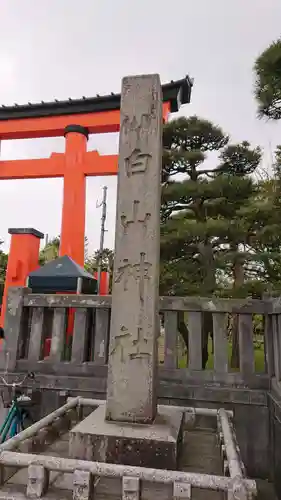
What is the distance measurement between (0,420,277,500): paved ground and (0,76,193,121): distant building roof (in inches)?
342

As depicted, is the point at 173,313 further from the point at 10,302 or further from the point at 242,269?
the point at 242,269

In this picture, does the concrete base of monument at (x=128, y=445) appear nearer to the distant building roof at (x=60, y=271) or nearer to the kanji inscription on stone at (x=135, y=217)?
the kanji inscription on stone at (x=135, y=217)

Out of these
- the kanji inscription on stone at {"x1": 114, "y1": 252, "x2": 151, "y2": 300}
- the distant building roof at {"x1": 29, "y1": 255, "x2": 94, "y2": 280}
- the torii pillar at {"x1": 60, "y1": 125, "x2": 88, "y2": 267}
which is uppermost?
the torii pillar at {"x1": 60, "y1": 125, "x2": 88, "y2": 267}

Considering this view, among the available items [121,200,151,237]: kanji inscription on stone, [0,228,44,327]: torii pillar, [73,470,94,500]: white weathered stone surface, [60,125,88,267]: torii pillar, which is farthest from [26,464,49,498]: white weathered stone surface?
[60,125,88,267]: torii pillar

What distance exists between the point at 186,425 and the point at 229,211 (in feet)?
18.9

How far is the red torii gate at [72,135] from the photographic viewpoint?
32.7 feet

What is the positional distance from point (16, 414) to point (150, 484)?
8.22 feet

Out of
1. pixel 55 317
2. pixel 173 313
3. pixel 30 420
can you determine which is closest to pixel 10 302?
pixel 55 317

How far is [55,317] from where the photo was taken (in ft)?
16.8

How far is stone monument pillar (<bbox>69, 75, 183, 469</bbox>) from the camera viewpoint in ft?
9.72

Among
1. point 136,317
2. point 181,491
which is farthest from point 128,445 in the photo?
point 136,317

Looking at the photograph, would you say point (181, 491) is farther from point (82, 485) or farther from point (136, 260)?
point (136, 260)

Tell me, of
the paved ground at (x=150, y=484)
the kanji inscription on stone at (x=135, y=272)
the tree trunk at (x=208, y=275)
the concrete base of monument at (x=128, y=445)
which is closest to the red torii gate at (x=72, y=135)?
the tree trunk at (x=208, y=275)

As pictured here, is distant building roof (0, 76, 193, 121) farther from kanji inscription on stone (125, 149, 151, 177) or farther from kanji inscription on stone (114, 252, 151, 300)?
kanji inscription on stone (114, 252, 151, 300)
